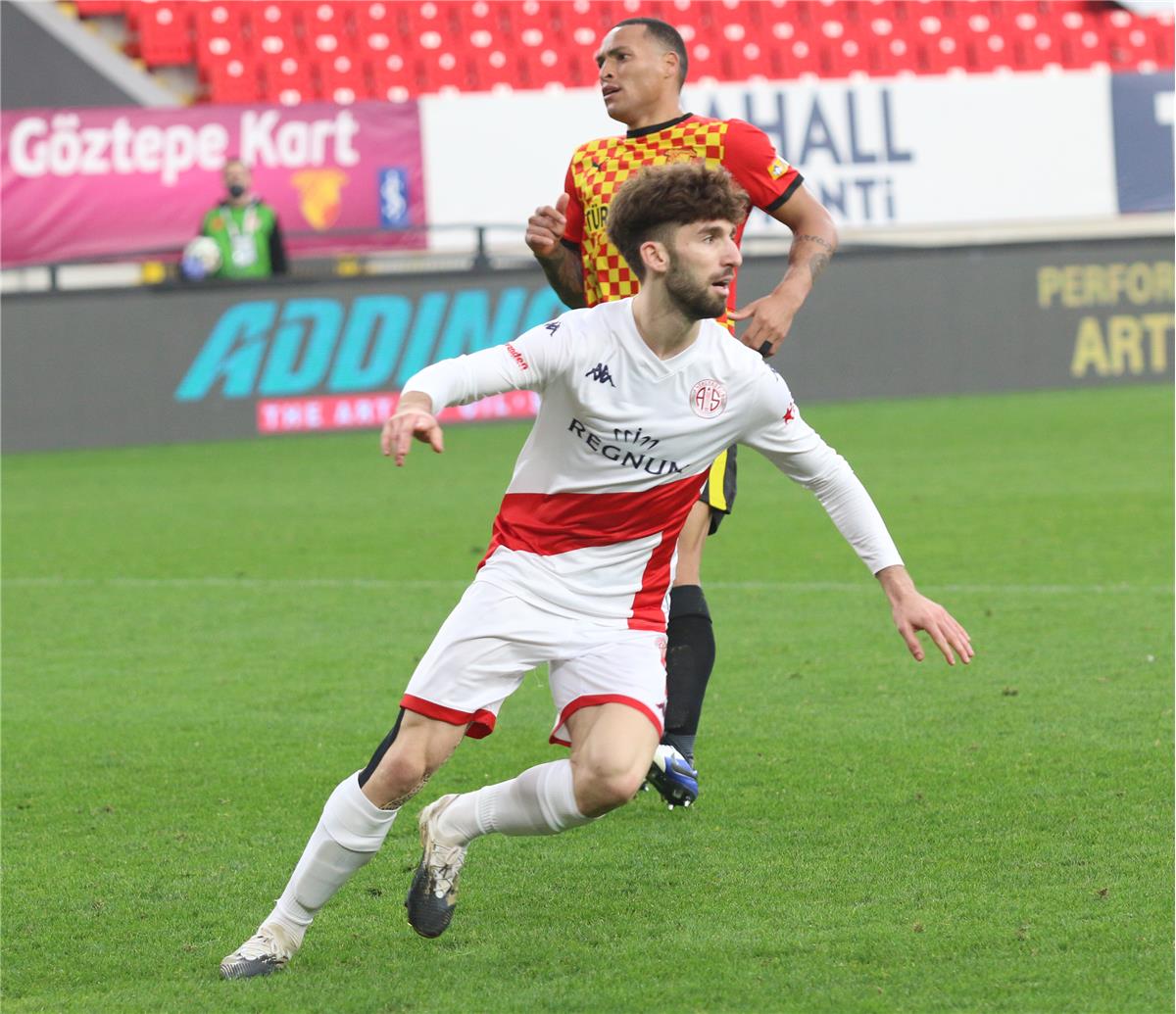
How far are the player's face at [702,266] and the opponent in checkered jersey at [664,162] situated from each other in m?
1.27

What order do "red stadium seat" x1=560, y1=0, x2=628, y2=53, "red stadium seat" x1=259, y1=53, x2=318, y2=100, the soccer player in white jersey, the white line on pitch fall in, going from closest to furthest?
the soccer player in white jersey, the white line on pitch, "red stadium seat" x1=259, y1=53, x2=318, y2=100, "red stadium seat" x1=560, y1=0, x2=628, y2=53

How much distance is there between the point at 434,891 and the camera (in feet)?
13.3

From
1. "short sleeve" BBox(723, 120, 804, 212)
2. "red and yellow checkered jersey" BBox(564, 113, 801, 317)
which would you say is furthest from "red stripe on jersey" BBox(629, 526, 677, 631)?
"short sleeve" BBox(723, 120, 804, 212)

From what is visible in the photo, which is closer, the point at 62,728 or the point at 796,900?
the point at 796,900

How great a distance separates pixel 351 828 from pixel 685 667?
1.62 meters

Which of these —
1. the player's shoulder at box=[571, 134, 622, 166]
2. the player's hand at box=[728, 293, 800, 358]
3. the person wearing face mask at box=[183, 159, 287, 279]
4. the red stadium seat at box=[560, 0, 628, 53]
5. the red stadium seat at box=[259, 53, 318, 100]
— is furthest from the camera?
the red stadium seat at box=[560, 0, 628, 53]

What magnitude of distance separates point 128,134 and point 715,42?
857 cm

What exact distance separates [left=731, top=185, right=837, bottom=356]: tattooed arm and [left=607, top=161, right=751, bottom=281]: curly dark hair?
77cm

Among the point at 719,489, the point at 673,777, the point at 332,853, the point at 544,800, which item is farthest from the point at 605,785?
the point at 719,489

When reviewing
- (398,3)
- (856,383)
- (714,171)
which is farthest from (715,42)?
(714,171)

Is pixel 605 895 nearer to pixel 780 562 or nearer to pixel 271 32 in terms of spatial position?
pixel 780 562

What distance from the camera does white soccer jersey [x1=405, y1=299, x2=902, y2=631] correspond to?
4113 millimetres

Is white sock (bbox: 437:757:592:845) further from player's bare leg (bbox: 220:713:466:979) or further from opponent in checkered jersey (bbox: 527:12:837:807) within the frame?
opponent in checkered jersey (bbox: 527:12:837:807)

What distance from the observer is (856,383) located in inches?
699
